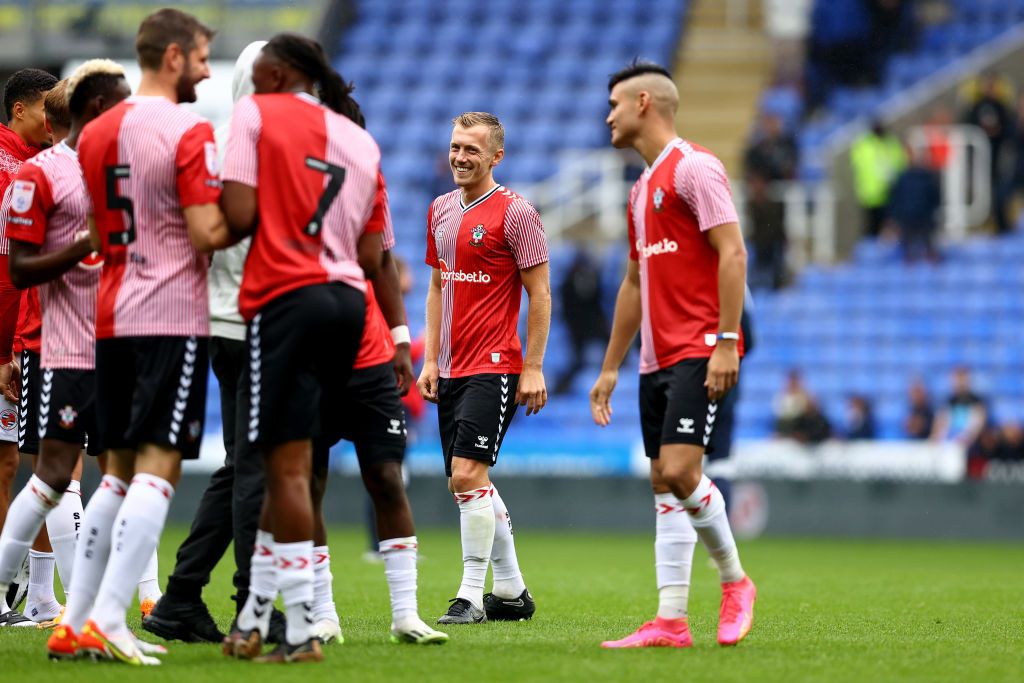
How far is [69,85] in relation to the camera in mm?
6785

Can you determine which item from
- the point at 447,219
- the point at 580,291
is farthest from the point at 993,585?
the point at 580,291

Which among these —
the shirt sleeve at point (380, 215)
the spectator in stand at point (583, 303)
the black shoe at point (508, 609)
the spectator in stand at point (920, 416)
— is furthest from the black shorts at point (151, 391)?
the spectator in stand at point (583, 303)

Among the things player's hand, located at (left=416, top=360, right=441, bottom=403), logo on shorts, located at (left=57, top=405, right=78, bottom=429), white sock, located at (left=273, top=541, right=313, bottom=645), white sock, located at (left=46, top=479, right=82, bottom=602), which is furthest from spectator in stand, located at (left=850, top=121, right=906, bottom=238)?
white sock, located at (left=273, top=541, right=313, bottom=645)

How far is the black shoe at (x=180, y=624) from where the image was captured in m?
6.90

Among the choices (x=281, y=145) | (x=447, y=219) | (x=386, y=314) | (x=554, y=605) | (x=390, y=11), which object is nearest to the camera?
(x=281, y=145)

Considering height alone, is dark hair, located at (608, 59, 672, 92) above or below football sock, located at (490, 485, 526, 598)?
above

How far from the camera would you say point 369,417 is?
264 inches

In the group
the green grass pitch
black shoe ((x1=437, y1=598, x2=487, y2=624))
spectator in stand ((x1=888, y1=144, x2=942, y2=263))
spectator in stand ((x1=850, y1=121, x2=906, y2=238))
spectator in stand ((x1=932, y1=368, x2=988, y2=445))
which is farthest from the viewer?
spectator in stand ((x1=850, y1=121, x2=906, y2=238))

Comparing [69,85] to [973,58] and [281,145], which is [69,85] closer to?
[281,145]

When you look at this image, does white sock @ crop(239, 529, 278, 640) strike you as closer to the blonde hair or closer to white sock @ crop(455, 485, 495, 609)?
white sock @ crop(455, 485, 495, 609)

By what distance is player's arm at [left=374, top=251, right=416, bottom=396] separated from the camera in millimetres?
6691

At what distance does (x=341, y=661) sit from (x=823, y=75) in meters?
19.5

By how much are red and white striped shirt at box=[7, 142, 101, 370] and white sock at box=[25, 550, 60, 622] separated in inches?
54.0

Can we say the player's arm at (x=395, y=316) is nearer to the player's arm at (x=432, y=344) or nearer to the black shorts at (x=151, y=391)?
the black shorts at (x=151, y=391)
